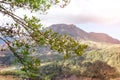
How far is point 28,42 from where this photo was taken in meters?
20.0

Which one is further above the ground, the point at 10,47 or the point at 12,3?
the point at 12,3

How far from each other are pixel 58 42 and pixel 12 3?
3.56m

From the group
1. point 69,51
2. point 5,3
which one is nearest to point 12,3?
point 5,3

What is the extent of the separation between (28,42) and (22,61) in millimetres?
1193

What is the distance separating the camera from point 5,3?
1966cm

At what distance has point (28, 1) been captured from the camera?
63.5 ft

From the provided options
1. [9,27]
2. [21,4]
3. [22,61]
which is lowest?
[22,61]

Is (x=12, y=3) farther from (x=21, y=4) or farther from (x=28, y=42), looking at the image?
(x=28, y=42)

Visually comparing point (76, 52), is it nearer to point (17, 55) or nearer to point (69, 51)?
point (69, 51)

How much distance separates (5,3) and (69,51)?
15.5ft

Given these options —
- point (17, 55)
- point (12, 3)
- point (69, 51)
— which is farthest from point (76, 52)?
point (12, 3)

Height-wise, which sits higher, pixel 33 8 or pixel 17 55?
pixel 33 8

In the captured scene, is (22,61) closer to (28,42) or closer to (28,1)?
(28,42)

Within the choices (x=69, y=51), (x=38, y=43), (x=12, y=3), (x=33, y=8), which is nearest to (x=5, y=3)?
(x=12, y=3)
